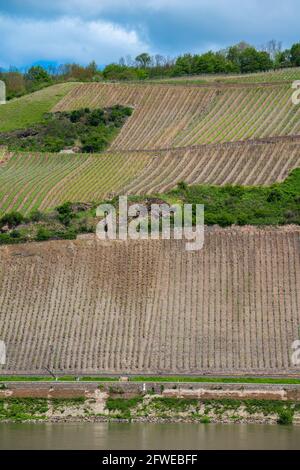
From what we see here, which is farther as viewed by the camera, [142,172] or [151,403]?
[142,172]

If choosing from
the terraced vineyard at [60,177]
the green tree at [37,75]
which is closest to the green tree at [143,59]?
the green tree at [37,75]

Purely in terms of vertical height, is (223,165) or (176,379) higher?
(223,165)

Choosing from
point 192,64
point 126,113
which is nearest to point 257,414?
A: point 126,113

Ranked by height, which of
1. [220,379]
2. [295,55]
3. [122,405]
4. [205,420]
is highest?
[295,55]

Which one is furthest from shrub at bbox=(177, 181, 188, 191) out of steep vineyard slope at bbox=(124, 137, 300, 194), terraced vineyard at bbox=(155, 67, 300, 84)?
terraced vineyard at bbox=(155, 67, 300, 84)

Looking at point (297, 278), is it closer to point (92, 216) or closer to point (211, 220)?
point (211, 220)

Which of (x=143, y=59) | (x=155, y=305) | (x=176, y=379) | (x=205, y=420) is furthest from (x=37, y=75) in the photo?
(x=205, y=420)

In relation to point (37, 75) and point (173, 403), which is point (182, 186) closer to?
point (173, 403)
